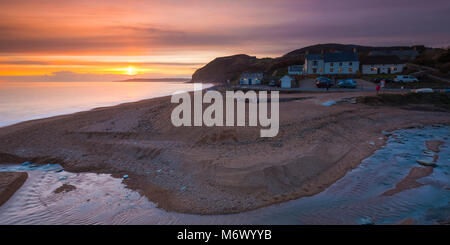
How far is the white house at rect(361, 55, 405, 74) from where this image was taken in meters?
58.0

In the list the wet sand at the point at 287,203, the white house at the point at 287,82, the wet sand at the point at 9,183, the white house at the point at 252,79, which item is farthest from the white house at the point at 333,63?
the wet sand at the point at 9,183

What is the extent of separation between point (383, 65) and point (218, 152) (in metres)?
61.0

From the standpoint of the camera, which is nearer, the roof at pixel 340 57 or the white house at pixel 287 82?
the white house at pixel 287 82

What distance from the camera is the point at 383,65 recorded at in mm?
59156

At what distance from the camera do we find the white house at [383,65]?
190 ft

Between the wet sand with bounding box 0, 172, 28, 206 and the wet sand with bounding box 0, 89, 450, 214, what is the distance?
5.41ft

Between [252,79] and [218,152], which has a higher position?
[252,79]

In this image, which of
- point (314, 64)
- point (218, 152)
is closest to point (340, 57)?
point (314, 64)

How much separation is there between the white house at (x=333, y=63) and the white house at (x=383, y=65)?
2.87 m

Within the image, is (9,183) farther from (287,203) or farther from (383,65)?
(383,65)

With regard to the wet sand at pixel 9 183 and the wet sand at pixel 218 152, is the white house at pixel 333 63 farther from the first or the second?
the wet sand at pixel 9 183
